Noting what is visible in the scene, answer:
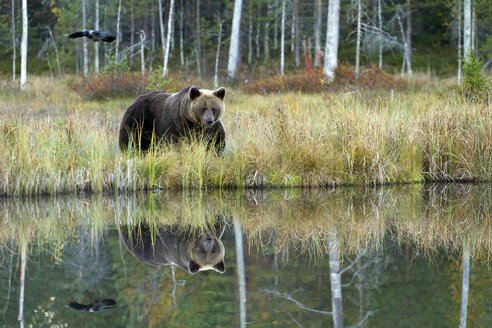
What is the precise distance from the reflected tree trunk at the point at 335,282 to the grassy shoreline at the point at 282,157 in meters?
3.30

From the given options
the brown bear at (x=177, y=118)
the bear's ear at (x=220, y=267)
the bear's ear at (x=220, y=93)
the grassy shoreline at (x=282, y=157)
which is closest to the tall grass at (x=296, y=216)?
the grassy shoreline at (x=282, y=157)

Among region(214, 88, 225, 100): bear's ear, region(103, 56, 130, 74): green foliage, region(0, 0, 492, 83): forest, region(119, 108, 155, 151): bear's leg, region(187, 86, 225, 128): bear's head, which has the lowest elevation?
region(119, 108, 155, 151): bear's leg

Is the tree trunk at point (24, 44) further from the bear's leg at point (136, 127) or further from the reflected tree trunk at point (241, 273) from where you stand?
the reflected tree trunk at point (241, 273)

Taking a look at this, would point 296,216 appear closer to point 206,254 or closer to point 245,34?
point 206,254

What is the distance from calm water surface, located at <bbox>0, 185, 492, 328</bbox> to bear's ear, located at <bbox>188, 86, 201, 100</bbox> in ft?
6.26

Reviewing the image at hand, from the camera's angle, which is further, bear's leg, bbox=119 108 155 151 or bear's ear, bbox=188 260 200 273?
bear's leg, bbox=119 108 155 151

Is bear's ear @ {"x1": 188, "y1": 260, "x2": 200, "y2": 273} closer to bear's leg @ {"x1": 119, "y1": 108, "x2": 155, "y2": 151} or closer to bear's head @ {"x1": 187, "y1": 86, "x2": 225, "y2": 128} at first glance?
bear's head @ {"x1": 187, "y1": 86, "x2": 225, "y2": 128}

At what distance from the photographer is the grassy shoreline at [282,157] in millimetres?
7836

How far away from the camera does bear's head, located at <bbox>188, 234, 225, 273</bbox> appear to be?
4.12 metres

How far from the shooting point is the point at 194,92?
27.7ft

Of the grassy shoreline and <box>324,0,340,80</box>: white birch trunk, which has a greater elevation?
<box>324,0,340,80</box>: white birch trunk

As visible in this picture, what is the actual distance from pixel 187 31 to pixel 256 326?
50741 mm

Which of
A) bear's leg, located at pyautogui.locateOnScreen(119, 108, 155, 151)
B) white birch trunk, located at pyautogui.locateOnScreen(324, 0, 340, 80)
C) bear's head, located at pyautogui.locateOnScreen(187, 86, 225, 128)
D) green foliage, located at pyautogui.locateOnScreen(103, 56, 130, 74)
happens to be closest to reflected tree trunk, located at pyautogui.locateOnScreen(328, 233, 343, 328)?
bear's head, located at pyautogui.locateOnScreen(187, 86, 225, 128)

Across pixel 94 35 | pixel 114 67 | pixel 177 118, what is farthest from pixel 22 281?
pixel 114 67
